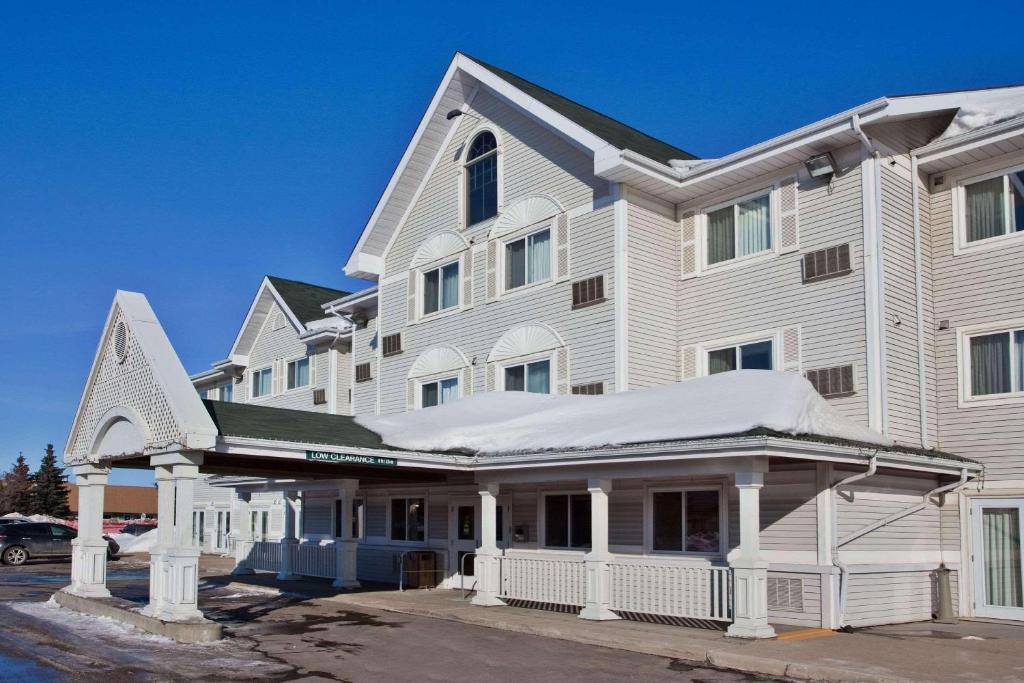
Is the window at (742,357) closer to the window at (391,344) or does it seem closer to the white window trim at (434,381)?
the white window trim at (434,381)

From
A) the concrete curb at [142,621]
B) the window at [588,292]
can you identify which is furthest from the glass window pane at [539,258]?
the concrete curb at [142,621]

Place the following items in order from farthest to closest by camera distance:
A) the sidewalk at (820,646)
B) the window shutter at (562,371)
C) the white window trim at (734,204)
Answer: the window shutter at (562,371)
the white window trim at (734,204)
the sidewalk at (820,646)

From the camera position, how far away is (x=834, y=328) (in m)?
18.1

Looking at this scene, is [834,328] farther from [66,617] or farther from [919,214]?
[66,617]

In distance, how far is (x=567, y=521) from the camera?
20.6 m

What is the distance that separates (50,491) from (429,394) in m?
49.3

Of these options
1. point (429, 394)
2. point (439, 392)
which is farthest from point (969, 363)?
point (429, 394)

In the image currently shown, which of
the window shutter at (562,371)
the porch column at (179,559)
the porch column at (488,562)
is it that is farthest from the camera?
the window shutter at (562,371)

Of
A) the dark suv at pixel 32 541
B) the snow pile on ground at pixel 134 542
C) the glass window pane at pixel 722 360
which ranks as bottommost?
the snow pile on ground at pixel 134 542

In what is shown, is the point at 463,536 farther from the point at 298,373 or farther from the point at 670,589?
the point at 298,373

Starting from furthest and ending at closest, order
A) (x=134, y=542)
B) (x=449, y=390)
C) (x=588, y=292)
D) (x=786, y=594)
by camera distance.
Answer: (x=134, y=542)
(x=449, y=390)
(x=588, y=292)
(x=786, y=594)

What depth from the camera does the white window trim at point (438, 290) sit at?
24.7m

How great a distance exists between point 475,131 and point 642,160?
596 centimetres

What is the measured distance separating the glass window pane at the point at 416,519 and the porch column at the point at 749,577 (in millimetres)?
12083
